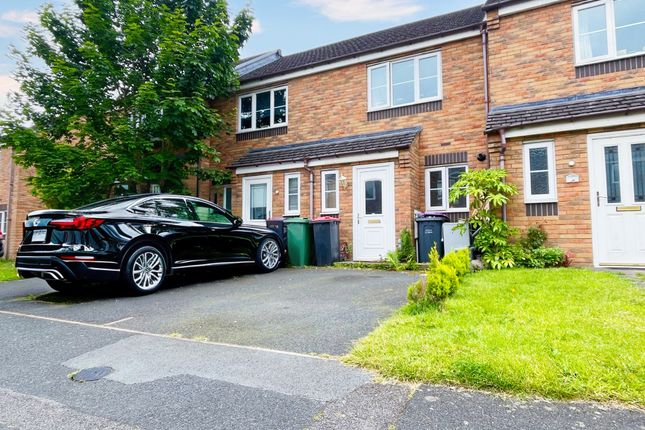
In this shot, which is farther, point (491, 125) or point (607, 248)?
point (491, 125)

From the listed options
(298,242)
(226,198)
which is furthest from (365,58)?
(226,198)

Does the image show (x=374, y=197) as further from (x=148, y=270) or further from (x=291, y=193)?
(x=148, y=270)

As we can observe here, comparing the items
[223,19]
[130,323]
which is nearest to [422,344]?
[130,323]

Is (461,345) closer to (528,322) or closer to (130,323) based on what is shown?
(528,322)

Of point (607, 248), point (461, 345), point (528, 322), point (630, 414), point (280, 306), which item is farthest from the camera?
point (607, 248)

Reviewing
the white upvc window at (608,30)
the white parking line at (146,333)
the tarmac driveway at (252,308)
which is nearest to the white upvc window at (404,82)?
the white upvc window at (608,30)

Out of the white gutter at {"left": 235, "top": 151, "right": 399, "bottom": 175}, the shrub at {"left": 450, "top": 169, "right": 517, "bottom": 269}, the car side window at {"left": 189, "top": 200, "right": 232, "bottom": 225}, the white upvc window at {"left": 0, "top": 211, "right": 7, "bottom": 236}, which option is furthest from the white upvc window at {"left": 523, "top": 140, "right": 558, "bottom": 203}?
the white upvc window at {"left": 0, "top": 211, "right": 7, "bottom": 236}

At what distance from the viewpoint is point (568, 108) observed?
7949 mm

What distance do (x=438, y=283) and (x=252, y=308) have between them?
2.40 metres

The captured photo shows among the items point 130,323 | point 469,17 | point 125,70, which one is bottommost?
point 130,323

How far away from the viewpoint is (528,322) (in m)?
3.47

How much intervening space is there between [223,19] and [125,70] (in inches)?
151

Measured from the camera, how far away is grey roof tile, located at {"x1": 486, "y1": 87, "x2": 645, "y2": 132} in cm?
742

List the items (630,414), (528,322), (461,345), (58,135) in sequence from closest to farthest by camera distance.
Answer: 1. (630,414)
2. (461,345)
3. (528,322)
4. (58,135)
